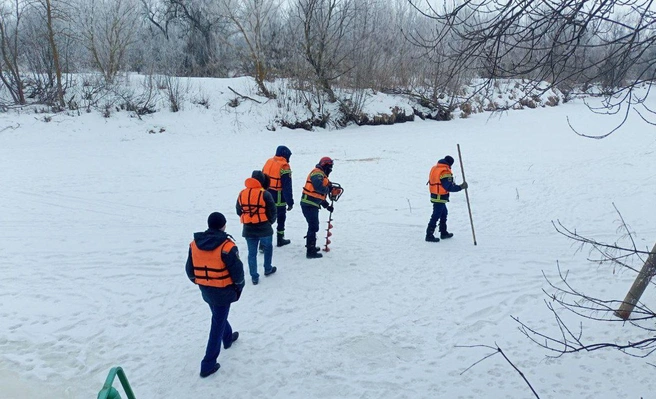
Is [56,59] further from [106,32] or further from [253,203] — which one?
[253,203]

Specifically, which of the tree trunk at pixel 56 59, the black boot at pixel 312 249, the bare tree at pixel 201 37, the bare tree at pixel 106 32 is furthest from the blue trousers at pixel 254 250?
the bare tree at pixel 201 37

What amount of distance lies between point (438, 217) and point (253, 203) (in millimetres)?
3752

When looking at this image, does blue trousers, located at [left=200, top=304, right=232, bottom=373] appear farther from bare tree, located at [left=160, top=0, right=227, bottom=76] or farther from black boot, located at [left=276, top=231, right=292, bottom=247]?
bare tree, located at [left=160, top=0, right=227, bottom=76]

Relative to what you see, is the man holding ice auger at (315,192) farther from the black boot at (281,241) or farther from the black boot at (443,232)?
the black boot at (443,232)

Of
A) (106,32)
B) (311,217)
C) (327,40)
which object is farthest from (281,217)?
(106,32)

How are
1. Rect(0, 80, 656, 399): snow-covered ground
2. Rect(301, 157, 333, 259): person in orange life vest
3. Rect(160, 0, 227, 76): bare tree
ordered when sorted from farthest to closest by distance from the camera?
Rect(160, 0, 227, 76): bare tree, Rect(301, 157, 333, 259): person in orange life vest, Rect(0, 80, 656, 399): snow-covered ground

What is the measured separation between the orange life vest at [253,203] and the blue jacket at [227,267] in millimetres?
1655

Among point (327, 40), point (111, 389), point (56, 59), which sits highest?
point (327, 40)

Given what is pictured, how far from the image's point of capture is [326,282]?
23.3 feet

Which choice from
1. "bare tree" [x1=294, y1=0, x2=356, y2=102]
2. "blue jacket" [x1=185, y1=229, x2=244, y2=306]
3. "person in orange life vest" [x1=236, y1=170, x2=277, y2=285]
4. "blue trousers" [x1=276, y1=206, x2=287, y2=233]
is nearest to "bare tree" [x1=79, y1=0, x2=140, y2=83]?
"bare tree" [x1=294, y1=0, x2=356, y2=102]

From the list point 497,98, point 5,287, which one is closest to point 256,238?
point 5,287

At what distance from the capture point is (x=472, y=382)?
4.99 m

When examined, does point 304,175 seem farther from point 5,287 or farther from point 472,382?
point 472,382

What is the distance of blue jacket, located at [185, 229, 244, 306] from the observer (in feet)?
15.5
